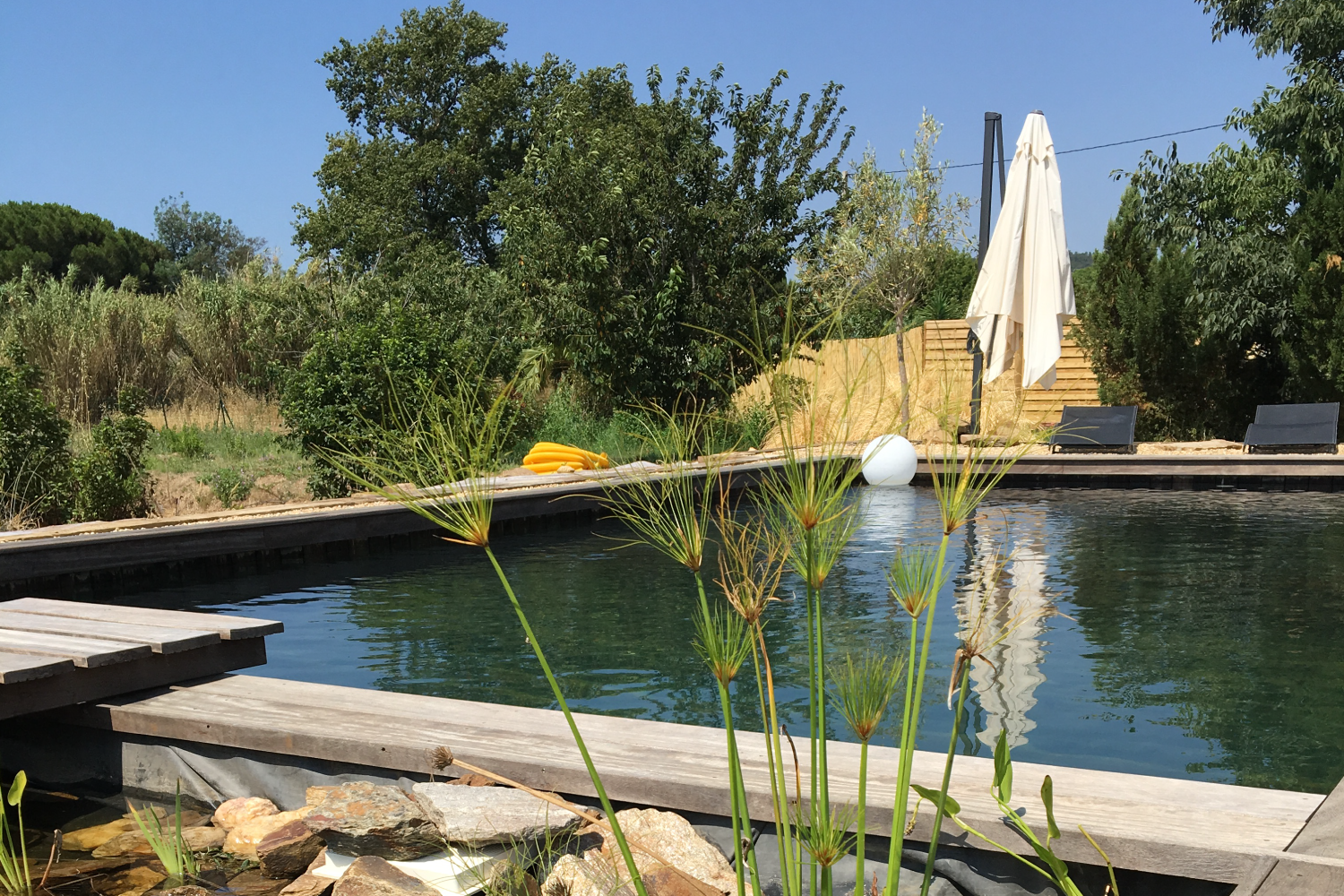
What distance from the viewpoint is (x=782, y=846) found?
1348 millimetres

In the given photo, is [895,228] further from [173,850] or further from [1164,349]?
[173,850]

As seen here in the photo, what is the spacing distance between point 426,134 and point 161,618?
2513 cm

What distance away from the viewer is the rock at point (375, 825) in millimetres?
2465

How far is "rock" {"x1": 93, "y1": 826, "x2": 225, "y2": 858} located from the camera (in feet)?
9.27

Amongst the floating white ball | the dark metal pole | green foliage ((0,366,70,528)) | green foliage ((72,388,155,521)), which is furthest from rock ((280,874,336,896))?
the dark metal pole

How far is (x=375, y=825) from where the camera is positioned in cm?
246

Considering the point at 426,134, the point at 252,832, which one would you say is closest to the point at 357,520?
the point at 252,832

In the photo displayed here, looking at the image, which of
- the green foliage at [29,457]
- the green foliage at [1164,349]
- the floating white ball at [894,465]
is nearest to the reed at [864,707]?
the green foliage at [29,457]

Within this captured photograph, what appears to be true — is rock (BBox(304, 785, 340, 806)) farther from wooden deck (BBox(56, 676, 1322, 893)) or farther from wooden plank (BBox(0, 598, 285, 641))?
wooden plank (BBox(0, 598, 285, 641))

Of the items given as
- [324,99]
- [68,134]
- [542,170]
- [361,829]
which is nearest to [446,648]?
[361,829]

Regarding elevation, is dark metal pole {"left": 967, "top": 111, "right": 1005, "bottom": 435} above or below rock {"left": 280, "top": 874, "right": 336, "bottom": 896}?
above

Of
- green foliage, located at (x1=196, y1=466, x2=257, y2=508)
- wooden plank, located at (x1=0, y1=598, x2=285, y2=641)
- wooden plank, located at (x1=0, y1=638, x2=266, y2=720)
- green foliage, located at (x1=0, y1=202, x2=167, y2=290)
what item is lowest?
wooden plank, located at (x1=0, y1=638, x2=266, y2=720)

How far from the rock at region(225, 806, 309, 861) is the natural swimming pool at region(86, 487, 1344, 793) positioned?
64.4 inches

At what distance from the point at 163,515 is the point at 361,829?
7.47 metres
